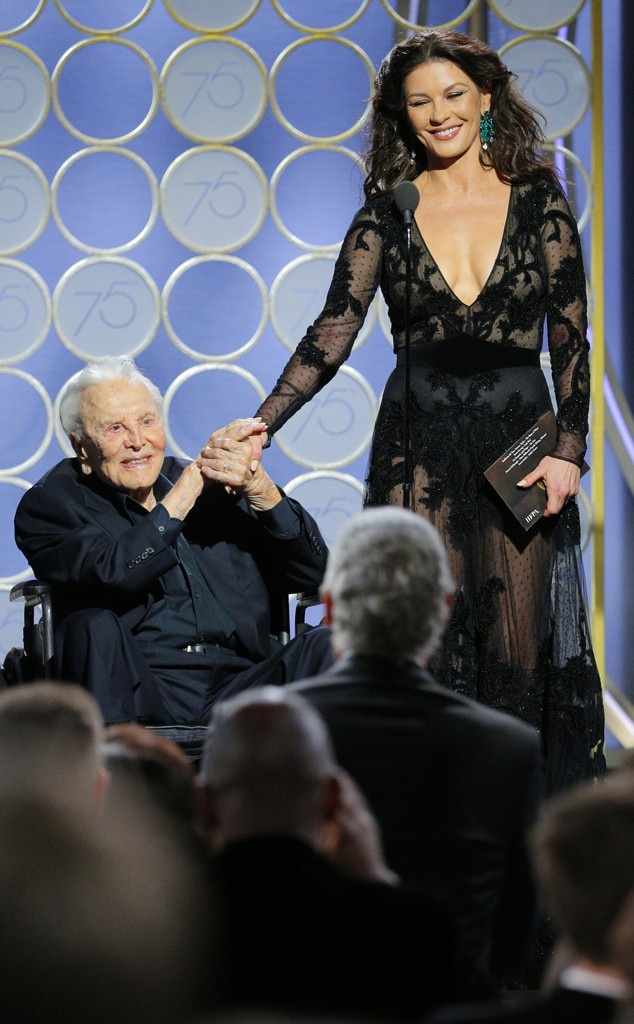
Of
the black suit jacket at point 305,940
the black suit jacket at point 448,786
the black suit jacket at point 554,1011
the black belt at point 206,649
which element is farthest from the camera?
the black belt at point 206,649

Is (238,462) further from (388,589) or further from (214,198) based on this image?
(214,198)

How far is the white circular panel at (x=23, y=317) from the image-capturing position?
4.38 meters

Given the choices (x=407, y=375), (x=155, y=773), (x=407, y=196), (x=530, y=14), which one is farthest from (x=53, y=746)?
(x=530, y=14)

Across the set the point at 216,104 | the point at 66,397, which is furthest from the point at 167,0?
the point at 66,397

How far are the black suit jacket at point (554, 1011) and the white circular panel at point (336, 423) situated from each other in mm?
3375

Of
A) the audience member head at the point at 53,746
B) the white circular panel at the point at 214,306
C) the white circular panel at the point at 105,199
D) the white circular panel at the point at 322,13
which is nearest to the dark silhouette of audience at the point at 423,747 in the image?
the audience member head at the point at 53,746

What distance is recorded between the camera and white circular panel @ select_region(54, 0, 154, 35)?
441 cm

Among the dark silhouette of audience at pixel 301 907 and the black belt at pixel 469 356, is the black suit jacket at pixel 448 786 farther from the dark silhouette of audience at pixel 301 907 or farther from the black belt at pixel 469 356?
the black belt at pixel 469 356

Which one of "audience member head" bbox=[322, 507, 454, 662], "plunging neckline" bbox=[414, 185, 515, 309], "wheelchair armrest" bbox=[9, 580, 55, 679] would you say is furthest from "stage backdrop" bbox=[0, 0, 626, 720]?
"audience member head" bbox=[322, 507, 454, 662]

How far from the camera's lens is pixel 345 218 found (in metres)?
4.53

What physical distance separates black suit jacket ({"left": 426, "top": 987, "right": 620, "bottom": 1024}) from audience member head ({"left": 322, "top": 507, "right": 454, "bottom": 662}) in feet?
1.84

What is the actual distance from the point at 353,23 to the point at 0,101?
3.68ft

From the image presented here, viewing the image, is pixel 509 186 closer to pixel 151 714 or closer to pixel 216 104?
pixel 151 714

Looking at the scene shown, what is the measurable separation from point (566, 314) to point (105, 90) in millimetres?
2119
